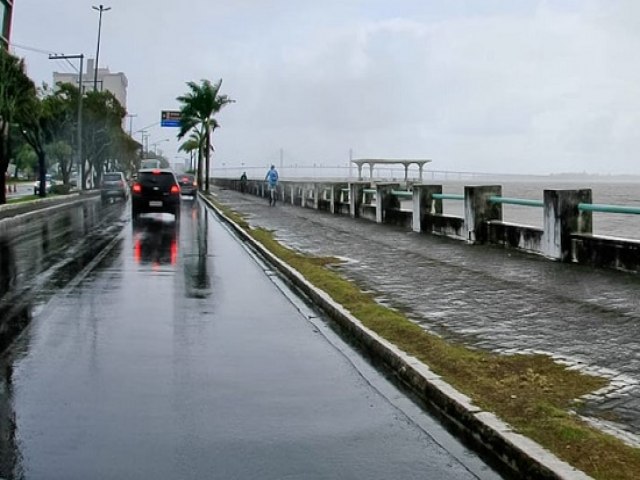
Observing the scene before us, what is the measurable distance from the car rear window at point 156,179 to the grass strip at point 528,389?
23.1 m

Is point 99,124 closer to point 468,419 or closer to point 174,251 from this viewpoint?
point 174,251

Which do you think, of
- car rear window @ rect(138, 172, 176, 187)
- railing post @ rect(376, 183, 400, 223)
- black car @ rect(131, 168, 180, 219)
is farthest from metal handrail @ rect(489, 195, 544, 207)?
car rear window @ rect(138, 172, 176, 187)

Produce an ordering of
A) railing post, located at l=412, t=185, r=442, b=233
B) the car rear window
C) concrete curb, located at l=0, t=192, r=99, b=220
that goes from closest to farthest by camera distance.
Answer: railing post, located at l=412, t=185, r=442, b=233
the car rear window
concrete curb, located at l=0, t=192, r=99, b=220

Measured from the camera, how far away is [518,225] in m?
17.2

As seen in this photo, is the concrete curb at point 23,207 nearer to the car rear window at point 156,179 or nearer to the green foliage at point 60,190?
the car rear window at point 156,179

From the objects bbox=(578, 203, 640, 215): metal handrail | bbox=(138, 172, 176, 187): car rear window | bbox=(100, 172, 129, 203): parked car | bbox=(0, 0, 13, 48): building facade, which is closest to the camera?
bbox=(578, 203, 640, 215): metal handrail

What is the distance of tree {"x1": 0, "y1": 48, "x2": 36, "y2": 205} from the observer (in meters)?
41.5

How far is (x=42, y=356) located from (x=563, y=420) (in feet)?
16.1

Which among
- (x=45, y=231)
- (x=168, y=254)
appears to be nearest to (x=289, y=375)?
(x=168, y=254)

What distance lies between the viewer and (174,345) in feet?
28.8

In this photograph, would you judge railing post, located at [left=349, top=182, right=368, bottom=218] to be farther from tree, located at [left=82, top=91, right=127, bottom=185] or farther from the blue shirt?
tree, located at [left=82, top=91, right=127, bottom=185]

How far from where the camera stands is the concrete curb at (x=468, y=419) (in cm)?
495

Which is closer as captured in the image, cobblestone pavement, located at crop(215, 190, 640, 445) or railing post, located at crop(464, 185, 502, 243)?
cobblestone pavement, located at crop(215, 190, 640, 445)

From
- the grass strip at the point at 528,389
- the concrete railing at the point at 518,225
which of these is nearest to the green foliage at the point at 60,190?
the concrete railing at the point at 518,225
